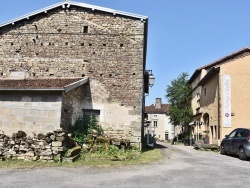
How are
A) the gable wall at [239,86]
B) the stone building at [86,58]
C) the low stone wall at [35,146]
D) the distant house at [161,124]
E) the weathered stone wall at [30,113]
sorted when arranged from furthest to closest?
the distant house at [161,124]
the gable wall at [239,86]
the stone building at [86,58]
the weathered stone wall at [30,113]
the low stone wall at [35,146]

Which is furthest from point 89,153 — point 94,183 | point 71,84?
point 94,183

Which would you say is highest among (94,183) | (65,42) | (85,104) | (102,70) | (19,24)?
(19,24)

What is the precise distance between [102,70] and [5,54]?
5734mm

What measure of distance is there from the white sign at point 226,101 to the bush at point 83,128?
1013 centimetres

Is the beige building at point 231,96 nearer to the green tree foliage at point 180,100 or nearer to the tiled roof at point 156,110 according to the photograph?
the green tree foliage at point 180,100

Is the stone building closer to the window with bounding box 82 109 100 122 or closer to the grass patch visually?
the window with bounding box 82 109 100 122

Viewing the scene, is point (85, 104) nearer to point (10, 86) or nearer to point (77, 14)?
point (10, 86)

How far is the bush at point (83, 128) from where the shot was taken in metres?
12.3

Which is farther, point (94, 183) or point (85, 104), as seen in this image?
point (85, 104)

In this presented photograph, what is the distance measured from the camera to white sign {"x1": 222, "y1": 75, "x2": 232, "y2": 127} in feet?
63.3

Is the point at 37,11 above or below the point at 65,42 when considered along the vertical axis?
above

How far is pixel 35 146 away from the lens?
10.4 m

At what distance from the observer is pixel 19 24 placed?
15414 millimetres

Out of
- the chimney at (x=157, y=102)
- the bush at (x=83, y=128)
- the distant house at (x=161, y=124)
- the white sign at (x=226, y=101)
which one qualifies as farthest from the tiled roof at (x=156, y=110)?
the bush at (x=83, y=128)
